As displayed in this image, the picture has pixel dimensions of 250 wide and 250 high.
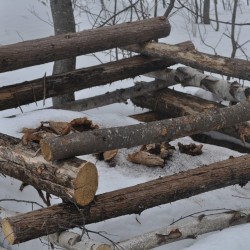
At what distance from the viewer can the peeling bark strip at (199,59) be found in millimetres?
5730

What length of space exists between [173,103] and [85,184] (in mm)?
3587

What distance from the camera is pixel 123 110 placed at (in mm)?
7316

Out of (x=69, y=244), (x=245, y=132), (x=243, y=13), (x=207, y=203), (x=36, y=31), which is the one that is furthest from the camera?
(x=243, y=13)

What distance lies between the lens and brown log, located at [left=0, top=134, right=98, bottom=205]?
3.29 metres

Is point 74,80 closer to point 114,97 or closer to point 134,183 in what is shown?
point 114,97

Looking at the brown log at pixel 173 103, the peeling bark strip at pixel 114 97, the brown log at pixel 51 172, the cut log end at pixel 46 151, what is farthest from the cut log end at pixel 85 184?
the peeling bark strip at pixel 114 97

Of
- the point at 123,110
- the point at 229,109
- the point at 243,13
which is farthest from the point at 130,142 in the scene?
the point at 243,13

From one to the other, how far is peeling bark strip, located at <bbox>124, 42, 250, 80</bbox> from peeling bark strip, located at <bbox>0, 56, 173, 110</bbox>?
23cm

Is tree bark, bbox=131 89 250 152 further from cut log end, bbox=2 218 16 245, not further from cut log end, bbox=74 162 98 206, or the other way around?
cut log end, bbox=2 218 16 245

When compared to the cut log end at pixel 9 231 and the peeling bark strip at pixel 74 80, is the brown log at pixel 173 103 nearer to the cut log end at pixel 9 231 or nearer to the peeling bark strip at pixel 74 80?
the peeling bark strip at pixel 74 80

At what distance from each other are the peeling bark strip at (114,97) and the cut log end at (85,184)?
3.36 m

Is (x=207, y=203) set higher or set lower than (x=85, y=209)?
lower

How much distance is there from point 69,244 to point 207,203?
1.48 meters

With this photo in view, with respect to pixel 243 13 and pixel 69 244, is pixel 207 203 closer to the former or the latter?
pixel 69 244
